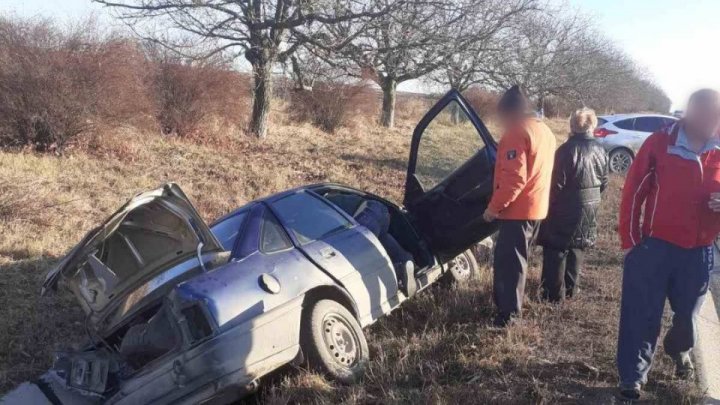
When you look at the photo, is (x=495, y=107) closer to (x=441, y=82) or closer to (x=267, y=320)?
(x=267, y=320)

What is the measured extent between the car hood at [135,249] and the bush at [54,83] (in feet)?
23.1

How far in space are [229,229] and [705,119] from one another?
10.3 feet

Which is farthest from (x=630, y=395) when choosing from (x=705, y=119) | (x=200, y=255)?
(x=200, y=255)

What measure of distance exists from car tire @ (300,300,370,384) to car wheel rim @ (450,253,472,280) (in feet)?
6.02

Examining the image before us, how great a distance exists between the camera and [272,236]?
4137mm

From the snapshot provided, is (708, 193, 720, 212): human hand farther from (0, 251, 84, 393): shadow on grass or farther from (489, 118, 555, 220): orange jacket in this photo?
(0, 251, 84, 393): shadow on grass

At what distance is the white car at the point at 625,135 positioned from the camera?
14945 millimetres

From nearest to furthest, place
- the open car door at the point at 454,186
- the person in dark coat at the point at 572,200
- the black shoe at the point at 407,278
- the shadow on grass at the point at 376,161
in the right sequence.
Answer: the black shoe at the point at 407,278 → the person in dark coat at the point at 572,200 → the open car door at the point at 454,186 → the shadow on grass at the point at 376,161

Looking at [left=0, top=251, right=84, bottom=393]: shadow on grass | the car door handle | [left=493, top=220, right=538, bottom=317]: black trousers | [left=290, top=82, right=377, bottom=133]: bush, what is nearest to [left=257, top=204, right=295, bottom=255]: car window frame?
the car door handle

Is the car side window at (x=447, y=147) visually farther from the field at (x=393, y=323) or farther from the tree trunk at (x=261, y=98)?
the tree trunk at (x=261, y=98)

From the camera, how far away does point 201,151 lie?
12445 mm

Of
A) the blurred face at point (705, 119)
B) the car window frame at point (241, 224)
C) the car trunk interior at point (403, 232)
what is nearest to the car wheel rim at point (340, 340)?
the car window frame at point (241, 224)

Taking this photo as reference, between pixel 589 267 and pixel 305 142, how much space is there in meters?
10.7

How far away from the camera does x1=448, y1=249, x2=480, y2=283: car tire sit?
5750 millimetres
